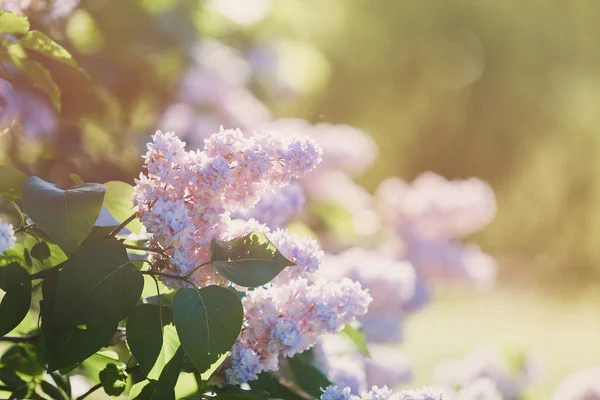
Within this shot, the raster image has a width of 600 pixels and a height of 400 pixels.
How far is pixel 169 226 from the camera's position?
20.1 inches

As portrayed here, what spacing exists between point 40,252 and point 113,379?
0.35ft

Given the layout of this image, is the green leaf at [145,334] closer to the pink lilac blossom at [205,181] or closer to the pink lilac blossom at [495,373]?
the pink lilac blossom at [205,181]

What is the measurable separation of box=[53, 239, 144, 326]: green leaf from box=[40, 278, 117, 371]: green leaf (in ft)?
0.04

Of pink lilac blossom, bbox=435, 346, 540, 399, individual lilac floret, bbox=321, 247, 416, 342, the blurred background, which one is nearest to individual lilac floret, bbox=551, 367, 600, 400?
pink lilac blossom, bbox=435, 346, 540, 399

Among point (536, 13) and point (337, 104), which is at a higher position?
point (536, 13)

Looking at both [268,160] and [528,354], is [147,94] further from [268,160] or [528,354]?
[268,160]

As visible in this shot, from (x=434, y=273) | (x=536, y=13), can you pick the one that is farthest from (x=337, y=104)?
(x=434, y=273)

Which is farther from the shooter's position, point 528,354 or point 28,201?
point 528,354

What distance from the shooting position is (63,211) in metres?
0.50

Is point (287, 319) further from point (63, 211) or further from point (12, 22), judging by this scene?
point (12, 22)

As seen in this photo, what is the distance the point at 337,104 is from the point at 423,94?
1.02 meters

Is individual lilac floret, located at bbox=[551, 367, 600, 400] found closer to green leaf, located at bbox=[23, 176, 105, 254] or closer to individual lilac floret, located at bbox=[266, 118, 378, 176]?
individual lilac floret, located at bbox=[266, 118, 378, 176]

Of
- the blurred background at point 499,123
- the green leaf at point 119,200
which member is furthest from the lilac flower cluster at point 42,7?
the blurred background at point 499,123

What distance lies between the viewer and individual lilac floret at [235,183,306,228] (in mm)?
927
